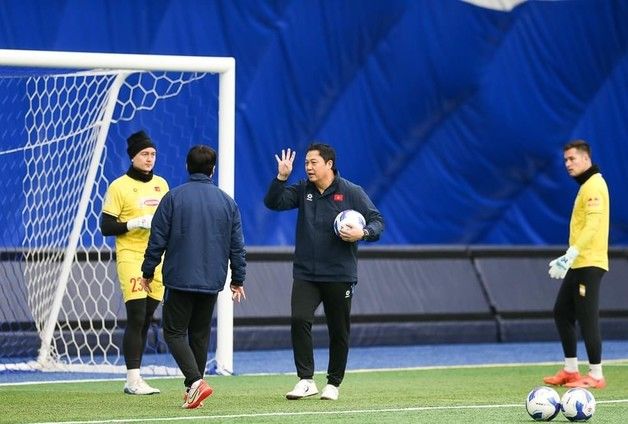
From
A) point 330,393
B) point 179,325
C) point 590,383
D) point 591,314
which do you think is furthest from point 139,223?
point 590,383

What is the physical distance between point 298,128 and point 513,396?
7.76 metres

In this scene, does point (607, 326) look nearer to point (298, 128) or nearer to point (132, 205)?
point (298, 128)

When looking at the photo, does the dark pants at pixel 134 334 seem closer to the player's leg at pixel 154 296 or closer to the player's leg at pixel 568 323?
the player's leg at pixel 154 296

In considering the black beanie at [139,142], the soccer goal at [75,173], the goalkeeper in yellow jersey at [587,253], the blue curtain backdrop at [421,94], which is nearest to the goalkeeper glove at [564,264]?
the goalkeeper in yellow jersey at [587,253]

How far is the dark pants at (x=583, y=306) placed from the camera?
12.5 m

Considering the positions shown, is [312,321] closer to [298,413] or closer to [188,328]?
[188,328]

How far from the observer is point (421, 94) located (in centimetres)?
1945

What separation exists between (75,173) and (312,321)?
4.27 meters

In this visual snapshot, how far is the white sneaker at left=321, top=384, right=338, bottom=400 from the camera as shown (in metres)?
11.1

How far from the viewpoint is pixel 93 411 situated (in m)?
10.2

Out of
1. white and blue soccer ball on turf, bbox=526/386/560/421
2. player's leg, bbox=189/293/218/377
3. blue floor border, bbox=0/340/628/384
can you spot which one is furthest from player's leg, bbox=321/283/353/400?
blue floor border, bbox=0/340/628/384

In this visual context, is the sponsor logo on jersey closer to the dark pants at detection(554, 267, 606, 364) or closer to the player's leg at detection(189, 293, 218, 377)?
the dark pants at detection(554, 267, 606, 364)

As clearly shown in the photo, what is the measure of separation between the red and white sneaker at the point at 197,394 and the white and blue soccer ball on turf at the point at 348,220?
61.4 inches

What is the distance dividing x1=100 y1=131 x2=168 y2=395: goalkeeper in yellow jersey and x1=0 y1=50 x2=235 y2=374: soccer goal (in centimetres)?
168
